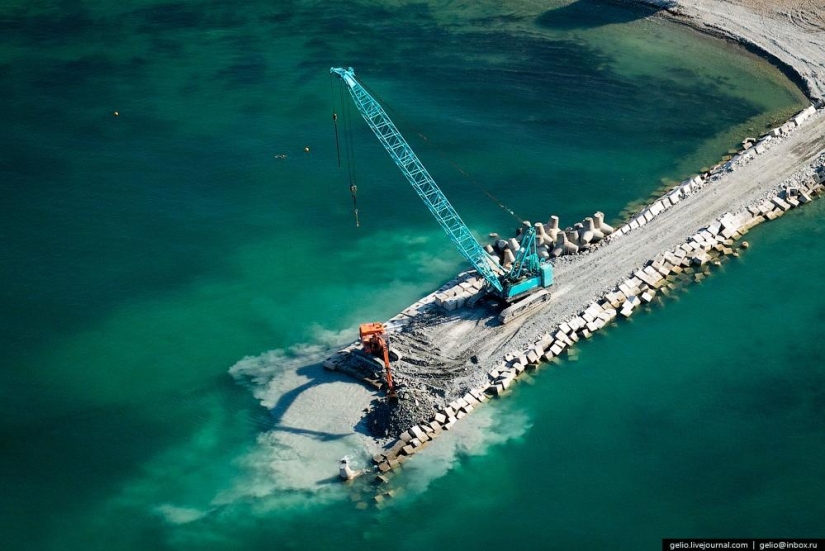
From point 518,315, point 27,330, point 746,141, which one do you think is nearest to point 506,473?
point 518,315

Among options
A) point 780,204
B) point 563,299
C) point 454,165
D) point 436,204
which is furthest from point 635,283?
point 454,165

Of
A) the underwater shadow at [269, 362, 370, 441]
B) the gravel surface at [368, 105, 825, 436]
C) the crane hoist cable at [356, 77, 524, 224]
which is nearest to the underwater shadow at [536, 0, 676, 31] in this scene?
the crane hoist cable at [356, 77, 524, 224]

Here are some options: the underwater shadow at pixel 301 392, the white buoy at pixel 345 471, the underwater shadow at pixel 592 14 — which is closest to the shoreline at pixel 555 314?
the underwater shadow at pixel 301 392

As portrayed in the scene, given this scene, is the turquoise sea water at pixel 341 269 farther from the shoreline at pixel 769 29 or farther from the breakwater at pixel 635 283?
the shoreline at pixel 769 29

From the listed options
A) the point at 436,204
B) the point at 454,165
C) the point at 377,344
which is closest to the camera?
the point at 377,344

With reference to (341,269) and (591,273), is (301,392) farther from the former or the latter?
(591,273)

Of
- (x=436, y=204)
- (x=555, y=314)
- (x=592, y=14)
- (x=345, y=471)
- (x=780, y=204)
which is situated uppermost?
(x=592, y=14)
